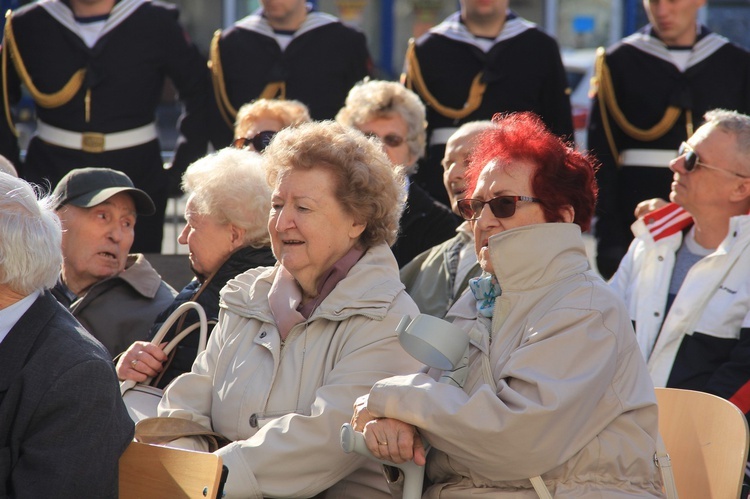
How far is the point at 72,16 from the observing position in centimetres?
615

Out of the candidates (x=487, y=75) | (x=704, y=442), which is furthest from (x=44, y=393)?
(x=487, y=75)

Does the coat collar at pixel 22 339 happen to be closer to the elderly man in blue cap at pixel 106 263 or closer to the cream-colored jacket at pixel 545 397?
the cream-colored jacket at pixel 545 397

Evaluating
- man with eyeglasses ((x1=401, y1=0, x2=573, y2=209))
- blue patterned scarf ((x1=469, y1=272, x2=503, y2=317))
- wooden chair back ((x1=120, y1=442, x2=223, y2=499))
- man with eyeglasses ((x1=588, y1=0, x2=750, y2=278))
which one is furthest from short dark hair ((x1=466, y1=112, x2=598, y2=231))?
man with eyeglasses ((x1=401, y1=0, x2=573, y2=209))

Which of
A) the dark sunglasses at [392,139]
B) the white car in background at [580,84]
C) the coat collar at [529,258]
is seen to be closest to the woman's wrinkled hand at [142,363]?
the coat collar at [529,258]

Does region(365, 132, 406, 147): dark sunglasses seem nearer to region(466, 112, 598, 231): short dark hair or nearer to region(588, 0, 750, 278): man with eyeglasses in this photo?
region(588, 0, 750, 278): man with eyeglasses

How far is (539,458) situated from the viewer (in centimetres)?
278

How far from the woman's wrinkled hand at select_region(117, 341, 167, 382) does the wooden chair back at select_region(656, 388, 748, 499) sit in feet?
5.21

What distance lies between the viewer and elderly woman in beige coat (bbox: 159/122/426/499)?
311 centimetres

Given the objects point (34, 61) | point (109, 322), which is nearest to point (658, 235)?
point (109, 322)

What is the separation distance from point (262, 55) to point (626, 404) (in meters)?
4.11

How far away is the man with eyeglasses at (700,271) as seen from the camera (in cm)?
404

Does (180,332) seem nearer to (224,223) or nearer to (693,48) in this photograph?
(224,223)

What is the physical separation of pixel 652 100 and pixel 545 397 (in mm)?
3787

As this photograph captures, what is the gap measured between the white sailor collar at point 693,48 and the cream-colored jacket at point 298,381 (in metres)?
3.28
